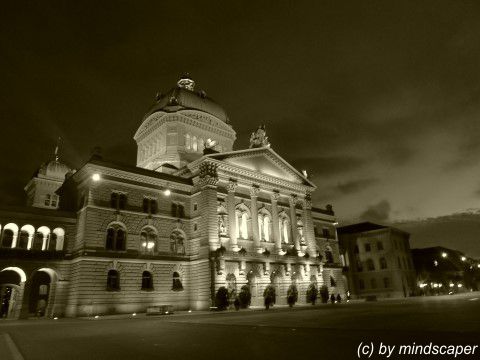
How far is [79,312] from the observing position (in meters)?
33.2

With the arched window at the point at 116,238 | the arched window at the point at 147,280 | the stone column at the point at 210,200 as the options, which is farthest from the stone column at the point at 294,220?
the arched window at the point at 116,238

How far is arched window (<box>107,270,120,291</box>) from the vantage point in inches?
1416

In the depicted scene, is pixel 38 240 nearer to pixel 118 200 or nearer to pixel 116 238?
pixel 116 238

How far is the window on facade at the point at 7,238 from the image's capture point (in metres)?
35.4

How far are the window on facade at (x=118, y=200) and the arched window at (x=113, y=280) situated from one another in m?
6.47

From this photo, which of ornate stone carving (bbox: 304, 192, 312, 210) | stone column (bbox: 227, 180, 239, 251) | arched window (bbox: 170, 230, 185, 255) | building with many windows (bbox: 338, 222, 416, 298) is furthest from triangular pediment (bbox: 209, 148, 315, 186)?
building with many windows (bbox: 338, 222, 416, 298)

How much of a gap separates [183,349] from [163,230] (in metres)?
31.9

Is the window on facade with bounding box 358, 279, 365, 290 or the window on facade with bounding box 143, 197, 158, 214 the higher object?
the window on facade with bounding box 143, 197, 158, 214

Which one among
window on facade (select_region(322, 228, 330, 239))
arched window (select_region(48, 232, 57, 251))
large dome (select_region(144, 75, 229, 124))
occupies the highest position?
large dome (select_region(144, 75, 229, 124))

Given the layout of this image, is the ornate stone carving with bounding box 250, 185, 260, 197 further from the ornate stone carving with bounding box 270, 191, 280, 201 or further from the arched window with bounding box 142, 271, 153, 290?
the arched window with bounding box 142, 271, 153, 290

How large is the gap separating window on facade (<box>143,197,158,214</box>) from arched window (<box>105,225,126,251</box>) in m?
3.49

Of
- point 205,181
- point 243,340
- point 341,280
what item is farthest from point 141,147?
point 243,340

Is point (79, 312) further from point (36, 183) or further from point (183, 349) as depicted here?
point (36, 183)

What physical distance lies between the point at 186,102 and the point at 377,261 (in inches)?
1781
